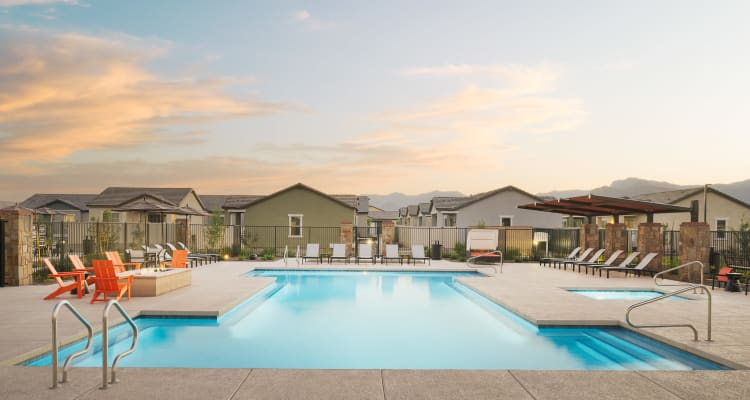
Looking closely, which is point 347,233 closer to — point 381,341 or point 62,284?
point 62,284

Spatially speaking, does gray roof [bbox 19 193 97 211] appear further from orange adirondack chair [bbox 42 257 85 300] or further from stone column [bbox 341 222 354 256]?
orange adirondack chair [bbox 42 257 85 300]

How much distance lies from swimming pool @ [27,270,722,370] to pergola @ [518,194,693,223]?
227 inches

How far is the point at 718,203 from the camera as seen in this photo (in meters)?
33.3

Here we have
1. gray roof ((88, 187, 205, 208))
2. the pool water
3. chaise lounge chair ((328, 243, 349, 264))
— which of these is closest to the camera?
the pool water

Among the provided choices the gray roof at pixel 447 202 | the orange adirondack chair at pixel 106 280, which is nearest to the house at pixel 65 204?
the gray roof at pixel 447 202

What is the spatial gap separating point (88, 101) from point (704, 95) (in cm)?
2465

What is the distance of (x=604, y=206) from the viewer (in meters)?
16.5

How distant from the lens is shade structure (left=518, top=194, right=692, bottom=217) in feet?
46.8

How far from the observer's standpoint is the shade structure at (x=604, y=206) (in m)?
14.2

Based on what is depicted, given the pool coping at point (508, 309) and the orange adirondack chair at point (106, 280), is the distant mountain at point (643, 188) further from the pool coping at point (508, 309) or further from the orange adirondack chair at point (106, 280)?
the orange adirondack chair at point (106, 280)

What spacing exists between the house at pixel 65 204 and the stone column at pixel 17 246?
35842 millimetres

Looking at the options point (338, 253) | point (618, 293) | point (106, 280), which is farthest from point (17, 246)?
point (618, 293)

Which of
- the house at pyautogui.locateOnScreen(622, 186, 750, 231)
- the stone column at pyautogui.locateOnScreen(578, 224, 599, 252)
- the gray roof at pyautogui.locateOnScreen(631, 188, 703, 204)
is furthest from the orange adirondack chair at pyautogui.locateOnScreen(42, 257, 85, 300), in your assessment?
the gray roof at pyautogui.locateOnScreen(631, 188, 703, 204)

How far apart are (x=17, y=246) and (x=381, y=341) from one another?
9.58m
